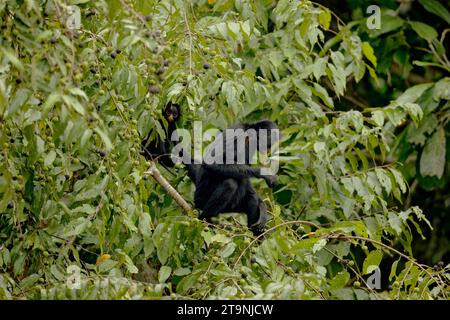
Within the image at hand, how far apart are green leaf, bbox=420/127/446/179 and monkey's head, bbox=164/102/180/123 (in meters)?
3.00

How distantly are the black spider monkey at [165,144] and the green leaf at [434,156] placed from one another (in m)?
2.73

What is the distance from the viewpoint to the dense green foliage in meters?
3.32

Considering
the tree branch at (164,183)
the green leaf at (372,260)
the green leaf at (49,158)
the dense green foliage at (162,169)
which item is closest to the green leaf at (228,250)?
the dense green foliage at (162,169)

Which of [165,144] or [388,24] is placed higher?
[388,24]

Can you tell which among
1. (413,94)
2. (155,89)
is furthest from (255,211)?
(155,89)

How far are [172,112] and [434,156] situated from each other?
309 centimetres

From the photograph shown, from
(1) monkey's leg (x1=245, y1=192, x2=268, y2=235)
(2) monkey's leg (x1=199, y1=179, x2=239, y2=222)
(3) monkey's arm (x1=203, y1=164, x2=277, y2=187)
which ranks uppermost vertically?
(3) monkey's arm (x1=203, y1=164, x2=277, y2=187)

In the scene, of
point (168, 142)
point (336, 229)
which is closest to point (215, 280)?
point (336, 229)

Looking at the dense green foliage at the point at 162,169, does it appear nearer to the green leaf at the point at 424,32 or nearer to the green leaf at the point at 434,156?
the green leaf at the point at 434,156

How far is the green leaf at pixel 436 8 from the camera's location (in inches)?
327

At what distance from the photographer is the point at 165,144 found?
5734 millimetres

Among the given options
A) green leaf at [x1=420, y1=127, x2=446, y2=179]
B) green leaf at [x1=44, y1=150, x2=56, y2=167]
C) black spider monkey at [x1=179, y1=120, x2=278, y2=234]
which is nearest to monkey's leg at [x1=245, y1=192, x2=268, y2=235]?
black spider monkey at [x1=179, y1=120, x2=278, y2=234]

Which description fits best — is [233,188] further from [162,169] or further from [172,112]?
[172,112]

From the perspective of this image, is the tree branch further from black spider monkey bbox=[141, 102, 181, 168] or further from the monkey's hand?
the monkey's hand
